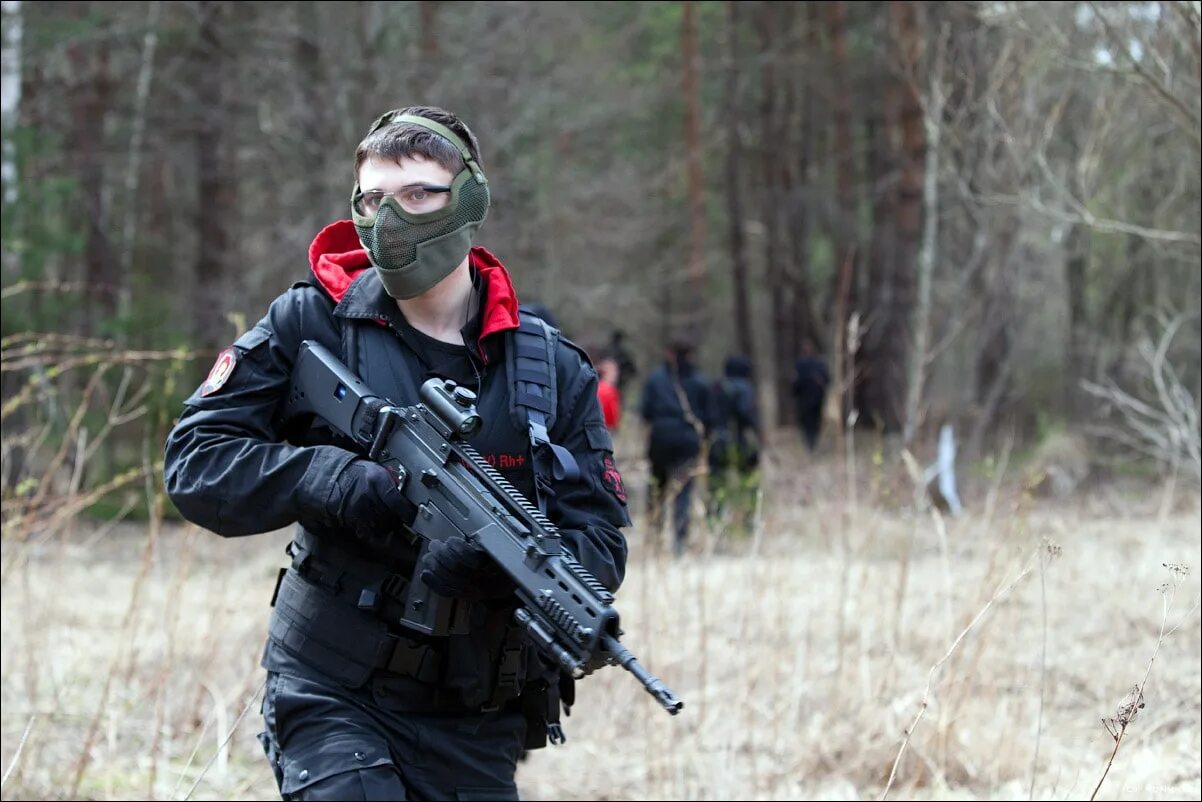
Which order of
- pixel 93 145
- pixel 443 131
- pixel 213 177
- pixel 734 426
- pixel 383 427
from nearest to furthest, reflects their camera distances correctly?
pixel 383 427
pixel 443 131
pixel 734 426
pixel 93 145
pixel 213 177

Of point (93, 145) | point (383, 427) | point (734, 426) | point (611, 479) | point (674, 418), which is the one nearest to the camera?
point (383, 427)

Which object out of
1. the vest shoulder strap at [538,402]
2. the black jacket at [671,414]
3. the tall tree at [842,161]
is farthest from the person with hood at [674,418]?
the vest shoulder strap at [538,402]

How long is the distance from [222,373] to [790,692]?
12.5 ft

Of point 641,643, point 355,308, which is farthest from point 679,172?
point 355,308

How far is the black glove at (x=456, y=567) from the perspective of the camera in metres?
2.44

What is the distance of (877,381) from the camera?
20375 mm

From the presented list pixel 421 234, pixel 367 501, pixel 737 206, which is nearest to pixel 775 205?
pixel 737 206

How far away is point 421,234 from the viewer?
2.63m

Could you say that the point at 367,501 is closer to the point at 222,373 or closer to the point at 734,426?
the point at 222,373

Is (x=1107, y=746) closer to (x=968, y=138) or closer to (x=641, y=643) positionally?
(x=641, y=643)

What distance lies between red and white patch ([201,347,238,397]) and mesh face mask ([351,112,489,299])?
0.33 metres

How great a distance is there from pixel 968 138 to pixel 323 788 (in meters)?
7.11

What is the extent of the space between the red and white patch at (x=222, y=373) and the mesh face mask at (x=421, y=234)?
33 cm

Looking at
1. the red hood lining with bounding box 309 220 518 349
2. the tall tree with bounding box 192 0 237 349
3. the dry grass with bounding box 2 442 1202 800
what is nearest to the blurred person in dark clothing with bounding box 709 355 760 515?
the dry grass with bounding box 2 442 1202 800
